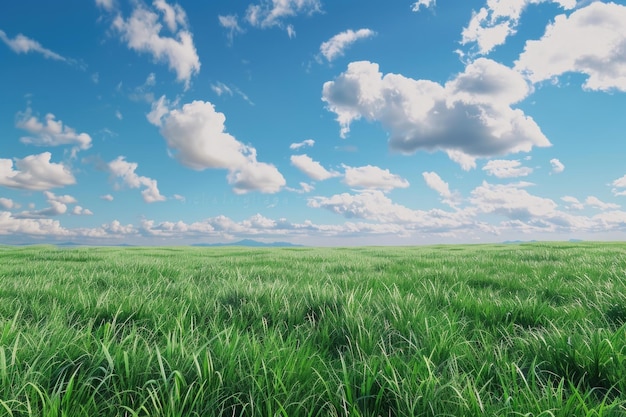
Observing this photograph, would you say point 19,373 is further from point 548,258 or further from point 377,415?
point 548,258

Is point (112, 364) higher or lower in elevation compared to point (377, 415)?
higher

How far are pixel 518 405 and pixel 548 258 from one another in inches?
362

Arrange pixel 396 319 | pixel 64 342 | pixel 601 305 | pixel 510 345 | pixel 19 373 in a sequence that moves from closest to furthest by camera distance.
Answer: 1. pixel 19 373
2. pixel 64 342
3. pixel 510 345
4. pixel 396 319
5. pixel 601 305

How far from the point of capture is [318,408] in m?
1.61

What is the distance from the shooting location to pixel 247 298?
142 inches

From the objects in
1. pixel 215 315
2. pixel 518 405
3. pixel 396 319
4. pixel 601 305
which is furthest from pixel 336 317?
pixel 601 305

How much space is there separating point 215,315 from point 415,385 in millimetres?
1918

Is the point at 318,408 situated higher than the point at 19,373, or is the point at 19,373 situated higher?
the point at 19,373

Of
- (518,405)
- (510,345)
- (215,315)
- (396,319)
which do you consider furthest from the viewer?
(215,315)

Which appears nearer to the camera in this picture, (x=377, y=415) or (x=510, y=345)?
(x=377, y=415)

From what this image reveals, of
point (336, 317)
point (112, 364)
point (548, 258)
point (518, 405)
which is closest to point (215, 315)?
point (336, 317)

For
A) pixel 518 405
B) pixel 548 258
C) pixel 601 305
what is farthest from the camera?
pixel 548 258

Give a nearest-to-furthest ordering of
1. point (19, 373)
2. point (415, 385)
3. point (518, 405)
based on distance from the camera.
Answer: point (518, 405), point (415, 385), point (19, 373)

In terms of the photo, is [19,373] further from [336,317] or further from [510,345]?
[510,345]
